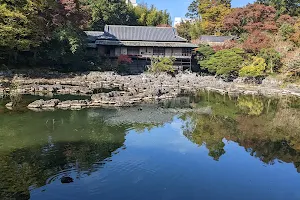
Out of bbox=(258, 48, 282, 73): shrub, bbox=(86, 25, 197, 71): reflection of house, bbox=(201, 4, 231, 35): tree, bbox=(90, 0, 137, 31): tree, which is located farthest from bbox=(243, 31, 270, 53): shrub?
bbox=(90, 0, 137, 31): tree

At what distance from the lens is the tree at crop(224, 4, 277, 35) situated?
3981cm

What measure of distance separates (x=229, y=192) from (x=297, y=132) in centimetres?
907

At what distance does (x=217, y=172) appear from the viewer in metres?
10.6

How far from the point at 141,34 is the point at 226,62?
45.2 feet

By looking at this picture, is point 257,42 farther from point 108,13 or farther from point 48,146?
point 48,146

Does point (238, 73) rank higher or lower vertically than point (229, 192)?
higher

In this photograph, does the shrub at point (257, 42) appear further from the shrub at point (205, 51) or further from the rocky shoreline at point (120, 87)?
the shrub at point (205, 51)

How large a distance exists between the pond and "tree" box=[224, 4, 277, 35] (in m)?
22.6

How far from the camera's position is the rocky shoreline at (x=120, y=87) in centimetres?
2066

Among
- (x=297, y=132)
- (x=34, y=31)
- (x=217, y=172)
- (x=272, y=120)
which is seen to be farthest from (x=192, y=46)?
(x=217, y=172)

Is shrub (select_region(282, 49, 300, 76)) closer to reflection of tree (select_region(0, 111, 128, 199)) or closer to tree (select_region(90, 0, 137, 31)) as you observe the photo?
reflection of tree (select_region(0, 111, 128, 199))

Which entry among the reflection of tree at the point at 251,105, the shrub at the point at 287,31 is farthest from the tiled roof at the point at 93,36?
the shrub at the point at 287,31

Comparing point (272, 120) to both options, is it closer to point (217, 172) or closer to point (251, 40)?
point (217, 172)

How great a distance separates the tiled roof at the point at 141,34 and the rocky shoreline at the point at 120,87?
27.4 ft
